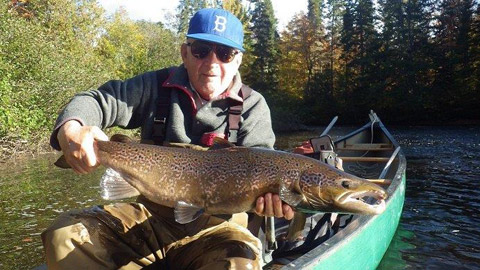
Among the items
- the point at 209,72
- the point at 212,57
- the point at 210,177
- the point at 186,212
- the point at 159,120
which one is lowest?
the point at 186,212

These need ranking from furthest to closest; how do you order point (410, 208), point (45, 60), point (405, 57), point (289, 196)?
point (405, 57), point (45, 60), point (410, 208), point (289, 196)

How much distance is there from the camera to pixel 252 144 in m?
3.38

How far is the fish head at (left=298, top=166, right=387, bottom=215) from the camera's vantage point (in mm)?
2541

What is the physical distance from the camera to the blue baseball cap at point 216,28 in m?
3.16

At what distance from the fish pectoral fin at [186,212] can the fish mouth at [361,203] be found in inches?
33.9

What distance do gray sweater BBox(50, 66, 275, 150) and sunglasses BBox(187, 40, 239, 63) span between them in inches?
8.7

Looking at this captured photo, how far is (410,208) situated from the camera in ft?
30.0

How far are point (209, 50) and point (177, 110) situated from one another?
0.50m

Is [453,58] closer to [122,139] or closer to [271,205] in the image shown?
[271,205]

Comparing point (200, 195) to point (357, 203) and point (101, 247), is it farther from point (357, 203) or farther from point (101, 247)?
point (357, 203)

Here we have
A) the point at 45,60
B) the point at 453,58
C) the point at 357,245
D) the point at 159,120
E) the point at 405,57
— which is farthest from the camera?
the point at 405,57

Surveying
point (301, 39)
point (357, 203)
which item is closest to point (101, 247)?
point (357, 203)

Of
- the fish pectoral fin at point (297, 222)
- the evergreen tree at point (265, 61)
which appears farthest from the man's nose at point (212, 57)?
the evergreen tree at point (265, 61)

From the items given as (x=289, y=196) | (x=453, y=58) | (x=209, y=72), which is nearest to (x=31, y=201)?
(x=209, y=72)
